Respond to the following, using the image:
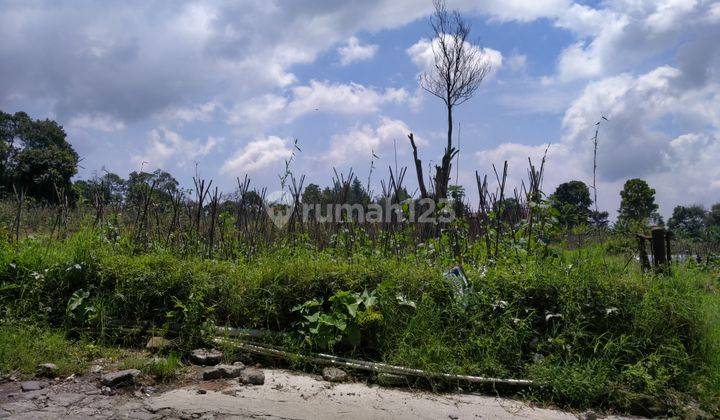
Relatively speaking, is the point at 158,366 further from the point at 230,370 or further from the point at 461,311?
the point at 461,311

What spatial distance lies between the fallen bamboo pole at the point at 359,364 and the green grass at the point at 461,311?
0.27 ft

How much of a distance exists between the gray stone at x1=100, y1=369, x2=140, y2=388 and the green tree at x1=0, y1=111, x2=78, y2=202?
12745mm

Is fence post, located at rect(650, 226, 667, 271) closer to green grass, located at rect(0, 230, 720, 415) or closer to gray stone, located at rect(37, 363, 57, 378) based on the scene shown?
green grass, located at rect(0, 230, 720, 415)

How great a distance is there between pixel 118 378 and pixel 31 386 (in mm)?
630

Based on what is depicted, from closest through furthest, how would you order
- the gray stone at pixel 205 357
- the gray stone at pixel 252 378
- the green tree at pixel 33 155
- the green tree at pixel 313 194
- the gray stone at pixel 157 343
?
the gray stone at pixel 252 378 → the gray stone at pixel 205 357 → the gray stone at pixel 157 343 → the green tree at pixel 313 194 → the green tree at pixel 33 155

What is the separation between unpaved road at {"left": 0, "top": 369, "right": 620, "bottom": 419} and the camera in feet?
11.6

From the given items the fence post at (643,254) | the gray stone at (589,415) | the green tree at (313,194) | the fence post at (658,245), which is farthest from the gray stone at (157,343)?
the fence post at (658,245)

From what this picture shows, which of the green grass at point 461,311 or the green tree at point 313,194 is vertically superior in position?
the green tree at point 313,194

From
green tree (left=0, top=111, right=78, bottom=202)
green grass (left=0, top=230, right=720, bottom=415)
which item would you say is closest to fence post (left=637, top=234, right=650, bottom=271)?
green grass (left=0, top=230, right=720, bottom=415)

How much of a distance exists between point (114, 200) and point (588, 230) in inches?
263

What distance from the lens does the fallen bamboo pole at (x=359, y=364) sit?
13.5ft

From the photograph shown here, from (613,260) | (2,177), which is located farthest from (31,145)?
(613,260)

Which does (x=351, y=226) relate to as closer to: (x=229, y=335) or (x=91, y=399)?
(x=229, y=335)

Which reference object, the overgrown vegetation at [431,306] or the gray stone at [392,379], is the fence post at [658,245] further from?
the gray stone at [392,379]
